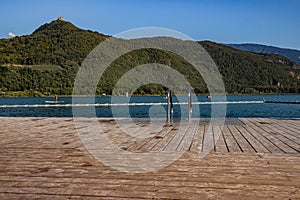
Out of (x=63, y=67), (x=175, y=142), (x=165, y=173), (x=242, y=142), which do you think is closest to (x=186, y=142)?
(x=175, y=142)

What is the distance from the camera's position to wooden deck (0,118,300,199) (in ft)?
7.59

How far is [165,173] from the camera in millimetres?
2830

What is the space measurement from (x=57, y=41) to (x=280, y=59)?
9196 centimetres

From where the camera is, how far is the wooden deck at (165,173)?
2312 millimetres

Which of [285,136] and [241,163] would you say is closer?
[241,163]

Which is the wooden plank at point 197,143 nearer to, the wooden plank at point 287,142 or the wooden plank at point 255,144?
the wooden plank at point 255,144

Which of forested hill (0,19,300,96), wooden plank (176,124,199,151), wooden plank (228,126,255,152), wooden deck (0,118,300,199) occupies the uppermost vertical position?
forested hill (0,19,300,96)

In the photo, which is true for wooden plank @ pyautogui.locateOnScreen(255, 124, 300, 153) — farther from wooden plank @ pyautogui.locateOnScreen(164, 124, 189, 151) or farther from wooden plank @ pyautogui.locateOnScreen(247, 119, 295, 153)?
wooden plank @ pyautogui.locateOnScreen(164, 124, 189, 151)

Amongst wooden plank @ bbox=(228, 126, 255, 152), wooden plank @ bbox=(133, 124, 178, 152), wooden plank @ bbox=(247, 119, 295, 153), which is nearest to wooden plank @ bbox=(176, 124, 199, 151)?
wooden plank @ bbox=(133, 124, 178, 152)

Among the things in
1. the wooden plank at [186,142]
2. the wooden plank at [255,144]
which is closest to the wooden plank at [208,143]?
the wooden plank at [186,142]

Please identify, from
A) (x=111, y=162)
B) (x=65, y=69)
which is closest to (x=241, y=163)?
(x=111, y=162)

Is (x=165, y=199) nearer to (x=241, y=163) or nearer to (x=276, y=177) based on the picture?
(x=276, y=177)

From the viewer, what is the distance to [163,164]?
317 centimetres

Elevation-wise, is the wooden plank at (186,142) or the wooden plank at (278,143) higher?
the wooden plank at (278,143)
